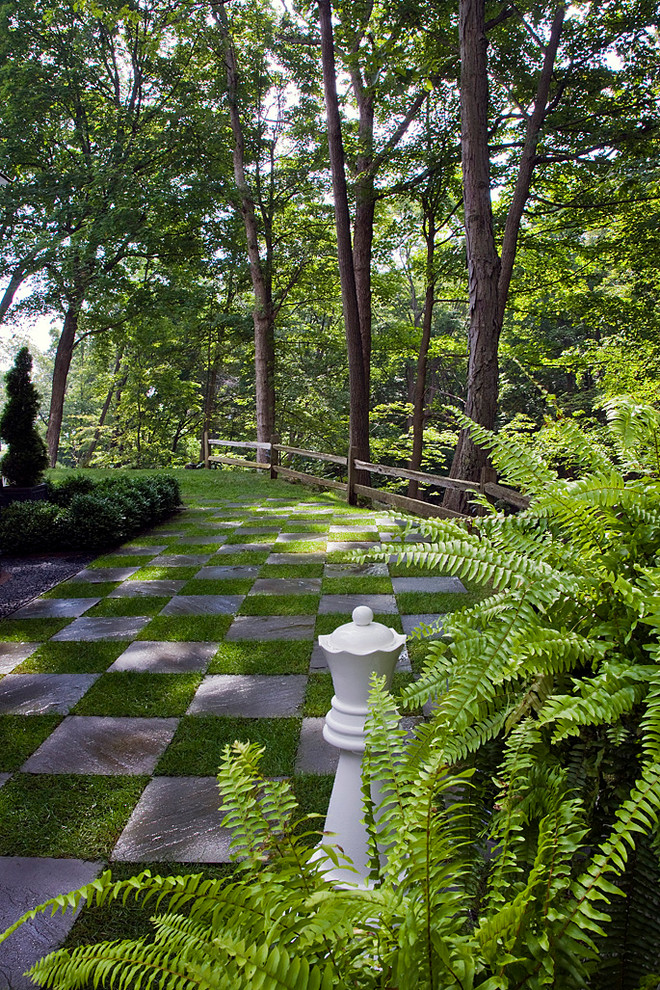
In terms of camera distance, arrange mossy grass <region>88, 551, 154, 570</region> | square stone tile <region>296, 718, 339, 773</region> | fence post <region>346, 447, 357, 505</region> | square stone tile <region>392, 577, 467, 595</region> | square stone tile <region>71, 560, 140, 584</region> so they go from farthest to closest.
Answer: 1. fence post <region>346, 447, 357, 505</region>
2. mossy grass <region>88, 551, 154, 570</region>
3. square stone tile <region>71, 560, 140, 584</region>
4. square stone tile <region>392, 577, 467, 595</region>
5. square stone tile <region>296, 718, 339, 773</region>

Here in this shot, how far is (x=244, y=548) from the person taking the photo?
6148mm

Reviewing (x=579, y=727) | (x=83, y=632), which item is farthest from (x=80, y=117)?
(x=579, y=727)

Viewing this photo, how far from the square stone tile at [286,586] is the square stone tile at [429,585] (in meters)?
0.63

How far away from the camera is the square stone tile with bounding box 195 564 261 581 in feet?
17.1

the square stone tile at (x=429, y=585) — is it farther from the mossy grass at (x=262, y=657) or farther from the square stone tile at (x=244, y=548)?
the square stone tile at (x=244, y=548)

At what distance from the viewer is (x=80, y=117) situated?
13.5 meters

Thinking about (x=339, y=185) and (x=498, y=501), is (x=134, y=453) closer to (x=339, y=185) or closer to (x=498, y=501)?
(x=339, y=185)

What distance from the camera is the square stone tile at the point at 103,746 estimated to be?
259cm

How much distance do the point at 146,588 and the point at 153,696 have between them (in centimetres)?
191

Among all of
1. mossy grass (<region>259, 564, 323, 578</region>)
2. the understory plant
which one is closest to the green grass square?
mossy grass (<region>259, 564, 323, 578</region>)

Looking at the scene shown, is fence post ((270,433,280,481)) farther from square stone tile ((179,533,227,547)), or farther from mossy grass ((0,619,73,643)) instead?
mossy grass ((0,619,73,643))

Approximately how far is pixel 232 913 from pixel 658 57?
10581mm

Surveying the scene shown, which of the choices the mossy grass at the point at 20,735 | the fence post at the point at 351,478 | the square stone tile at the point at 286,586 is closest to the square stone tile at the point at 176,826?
the mossy grass at the point at 20,735

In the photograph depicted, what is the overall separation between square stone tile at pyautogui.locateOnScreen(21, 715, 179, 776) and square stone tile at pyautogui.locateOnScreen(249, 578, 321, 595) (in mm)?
1888
